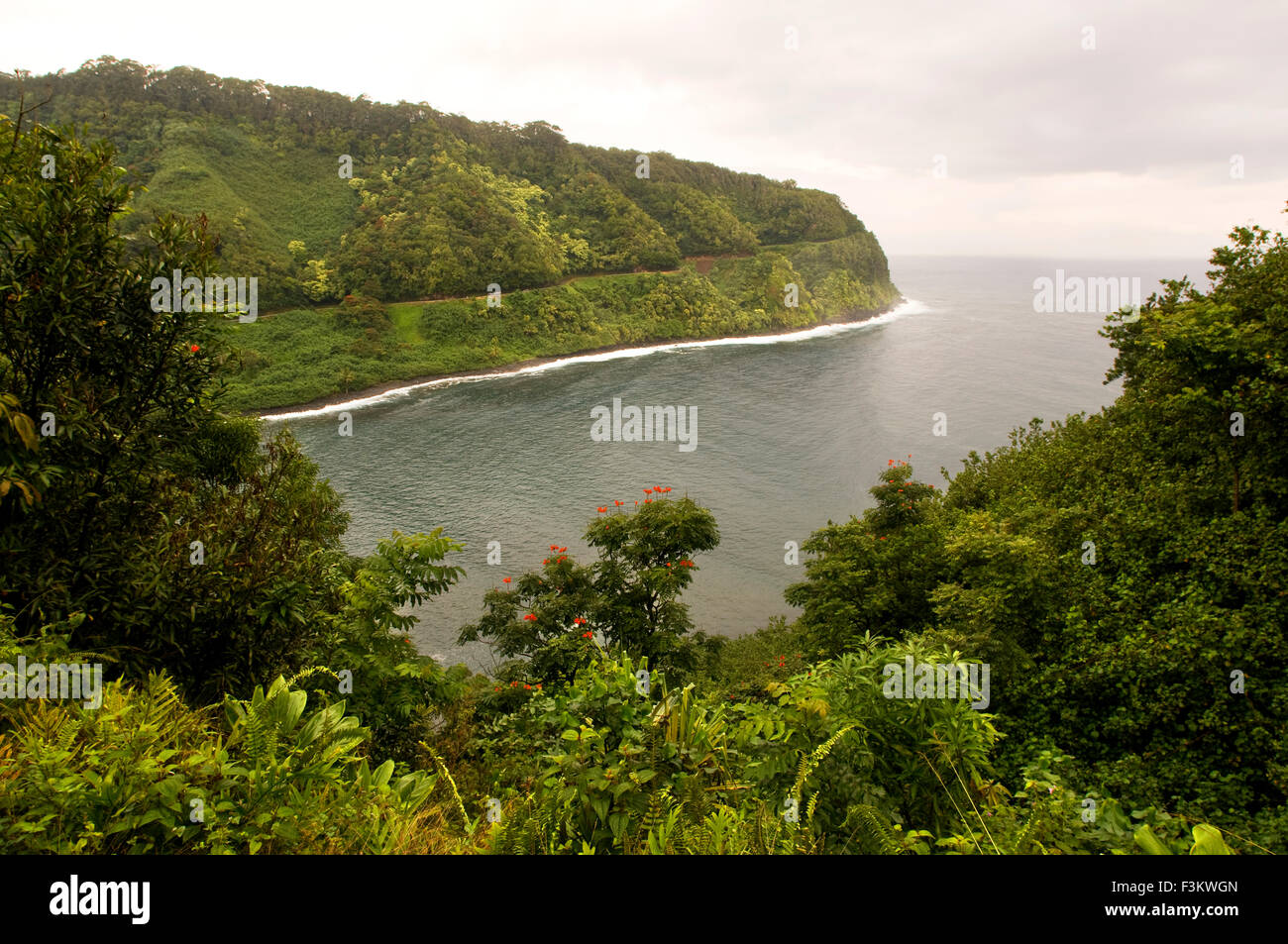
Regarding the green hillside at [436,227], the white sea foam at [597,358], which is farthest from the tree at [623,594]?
the green hillside at [436,227]

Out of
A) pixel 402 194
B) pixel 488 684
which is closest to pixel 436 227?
pixel 402 194

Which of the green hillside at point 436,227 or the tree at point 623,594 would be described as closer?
the tree at point 623,594

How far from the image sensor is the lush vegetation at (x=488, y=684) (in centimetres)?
313

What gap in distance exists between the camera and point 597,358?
2650 inches

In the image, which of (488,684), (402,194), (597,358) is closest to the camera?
(488,684)

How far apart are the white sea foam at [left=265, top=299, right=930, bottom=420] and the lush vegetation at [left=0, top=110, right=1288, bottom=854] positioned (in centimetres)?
3979

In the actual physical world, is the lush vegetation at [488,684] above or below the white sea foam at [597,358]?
below

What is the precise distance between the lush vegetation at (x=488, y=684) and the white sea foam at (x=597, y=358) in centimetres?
3979

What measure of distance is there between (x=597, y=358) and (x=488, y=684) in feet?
188

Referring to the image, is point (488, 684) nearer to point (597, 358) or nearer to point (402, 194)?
point (597, 358)

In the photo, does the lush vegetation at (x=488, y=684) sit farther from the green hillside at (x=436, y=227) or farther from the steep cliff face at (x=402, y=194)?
the steep cliff face at (x=402, y=194)

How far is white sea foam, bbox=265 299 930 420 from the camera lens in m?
48.3

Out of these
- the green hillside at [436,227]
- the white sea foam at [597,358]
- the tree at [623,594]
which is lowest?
the tree at [623,594]

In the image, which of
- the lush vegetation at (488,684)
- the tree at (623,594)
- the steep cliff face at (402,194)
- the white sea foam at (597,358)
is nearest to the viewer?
the lush vegetation at (488,684)
